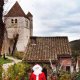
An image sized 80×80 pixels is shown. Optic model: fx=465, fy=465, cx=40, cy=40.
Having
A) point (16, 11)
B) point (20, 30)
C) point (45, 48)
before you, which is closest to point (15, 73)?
point (45, 48)

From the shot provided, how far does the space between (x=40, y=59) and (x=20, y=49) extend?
5969 cm

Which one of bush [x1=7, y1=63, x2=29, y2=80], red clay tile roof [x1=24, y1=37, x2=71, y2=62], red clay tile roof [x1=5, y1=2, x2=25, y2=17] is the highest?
red clay tile roof [x1=5, y1=2, x2=25, y2=17]

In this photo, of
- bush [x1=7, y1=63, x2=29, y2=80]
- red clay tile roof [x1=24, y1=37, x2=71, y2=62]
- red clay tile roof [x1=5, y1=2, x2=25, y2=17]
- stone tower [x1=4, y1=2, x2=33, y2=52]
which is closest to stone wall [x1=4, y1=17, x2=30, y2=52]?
stone tower [x1=4, y1=2, x2=33, y2=52]

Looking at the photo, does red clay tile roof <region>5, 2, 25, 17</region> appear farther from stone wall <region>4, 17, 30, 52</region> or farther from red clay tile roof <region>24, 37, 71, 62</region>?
red clay tile roof <region>24, 37, 71, 62</region>

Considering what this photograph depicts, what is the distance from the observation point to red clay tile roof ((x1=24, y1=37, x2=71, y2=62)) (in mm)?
42056

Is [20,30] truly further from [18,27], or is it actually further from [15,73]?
[15,73]

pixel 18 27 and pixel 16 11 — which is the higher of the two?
pixel 16 11

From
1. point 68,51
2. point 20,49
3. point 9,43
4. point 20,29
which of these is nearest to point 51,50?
point 68,51

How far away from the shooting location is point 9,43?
305 feet

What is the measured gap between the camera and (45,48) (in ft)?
149

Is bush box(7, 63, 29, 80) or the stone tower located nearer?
bush box(7, 63, 29, 80)

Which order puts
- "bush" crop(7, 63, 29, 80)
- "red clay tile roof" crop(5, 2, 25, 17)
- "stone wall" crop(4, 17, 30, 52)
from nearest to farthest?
"bush" crop(7, 63, 29, 80), "stone wall" crop(4, 17, 30, 52), "red clay tile roof" crop(5, 2, 25, 17)

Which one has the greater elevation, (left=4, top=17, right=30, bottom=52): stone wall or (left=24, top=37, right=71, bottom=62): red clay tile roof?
(left=4, top=17, right=30, bottom=52): stone wall

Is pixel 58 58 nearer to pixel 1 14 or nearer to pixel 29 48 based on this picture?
pixel 29 48
